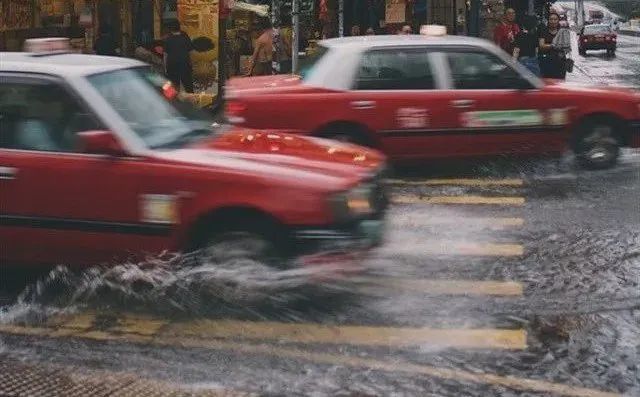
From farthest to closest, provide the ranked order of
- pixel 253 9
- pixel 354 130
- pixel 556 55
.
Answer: pixel 253 9
pixel 556 55
pixel 354 130

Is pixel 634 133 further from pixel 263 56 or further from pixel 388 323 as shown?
pixel 263 56

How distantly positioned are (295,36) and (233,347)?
517 inches

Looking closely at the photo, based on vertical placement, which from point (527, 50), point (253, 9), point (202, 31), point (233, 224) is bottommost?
point (233, 224)

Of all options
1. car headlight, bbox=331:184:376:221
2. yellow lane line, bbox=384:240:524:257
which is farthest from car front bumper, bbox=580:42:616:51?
car headlight, bbox=331:184:376:221

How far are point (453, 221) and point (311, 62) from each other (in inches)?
120

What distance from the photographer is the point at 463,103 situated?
1055cm

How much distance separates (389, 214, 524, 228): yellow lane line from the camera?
8.78 meters

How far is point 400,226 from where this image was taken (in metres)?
8.71

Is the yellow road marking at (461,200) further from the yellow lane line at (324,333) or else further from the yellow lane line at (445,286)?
the yellow lane line at (324,333)

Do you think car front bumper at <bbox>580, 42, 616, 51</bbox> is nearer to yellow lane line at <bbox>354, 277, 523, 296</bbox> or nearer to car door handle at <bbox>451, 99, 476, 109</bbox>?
car door handle at <bbox>451, 99, 476, 109</bbox>

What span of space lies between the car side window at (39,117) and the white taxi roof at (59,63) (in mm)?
101

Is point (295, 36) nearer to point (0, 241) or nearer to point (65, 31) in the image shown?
point (65, 31)

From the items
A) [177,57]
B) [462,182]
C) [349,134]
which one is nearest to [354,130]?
[349,134]

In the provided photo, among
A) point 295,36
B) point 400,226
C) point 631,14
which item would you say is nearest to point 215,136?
point 400,226
